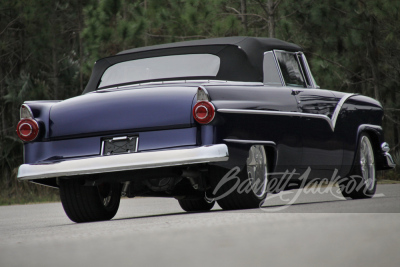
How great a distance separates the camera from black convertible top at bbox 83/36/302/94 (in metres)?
7.79

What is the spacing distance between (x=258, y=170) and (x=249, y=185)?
259 mm

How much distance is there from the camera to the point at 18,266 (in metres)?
4.30

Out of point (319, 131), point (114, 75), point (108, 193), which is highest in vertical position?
point (114, 75)

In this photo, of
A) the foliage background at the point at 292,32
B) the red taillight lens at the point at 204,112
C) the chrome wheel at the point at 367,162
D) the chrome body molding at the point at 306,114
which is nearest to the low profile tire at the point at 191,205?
the chrome body molding at the point at 306,114

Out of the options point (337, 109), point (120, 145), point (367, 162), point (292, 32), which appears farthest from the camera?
point (292, 32)

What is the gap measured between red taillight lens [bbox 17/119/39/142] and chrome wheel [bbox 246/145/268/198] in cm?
193

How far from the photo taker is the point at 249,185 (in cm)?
722

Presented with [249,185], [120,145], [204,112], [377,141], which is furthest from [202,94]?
[377,141]

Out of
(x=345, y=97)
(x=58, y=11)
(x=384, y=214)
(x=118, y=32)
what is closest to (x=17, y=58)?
(x=58, y=11)

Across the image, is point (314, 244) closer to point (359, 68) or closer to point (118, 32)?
point (118, 32)

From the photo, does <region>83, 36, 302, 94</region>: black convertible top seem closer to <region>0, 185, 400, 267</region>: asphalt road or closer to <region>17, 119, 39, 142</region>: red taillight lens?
<region>17, 119, 39, 142</region>: red taillight lens

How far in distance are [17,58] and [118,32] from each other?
12.3 metres

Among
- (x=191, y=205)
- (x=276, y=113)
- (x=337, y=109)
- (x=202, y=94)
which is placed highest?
(x=202, y=94)
